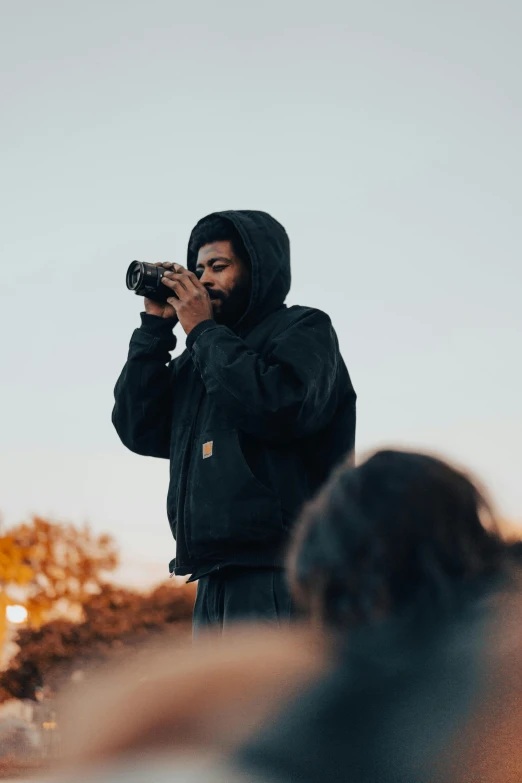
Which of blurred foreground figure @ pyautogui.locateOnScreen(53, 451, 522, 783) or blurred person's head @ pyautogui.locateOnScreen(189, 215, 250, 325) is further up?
blurred person's head @ pyautogui.locateOnScreen(189, 215, 250, 325)

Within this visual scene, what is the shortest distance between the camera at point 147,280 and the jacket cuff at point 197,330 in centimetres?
24

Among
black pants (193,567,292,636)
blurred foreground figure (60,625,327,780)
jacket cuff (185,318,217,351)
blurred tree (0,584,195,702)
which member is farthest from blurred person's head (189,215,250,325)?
blurred tree (0,584,195,702)

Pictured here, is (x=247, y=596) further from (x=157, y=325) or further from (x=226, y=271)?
(x=226, y=271)

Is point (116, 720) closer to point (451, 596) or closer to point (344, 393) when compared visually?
point (451, 596)

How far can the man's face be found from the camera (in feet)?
11.8

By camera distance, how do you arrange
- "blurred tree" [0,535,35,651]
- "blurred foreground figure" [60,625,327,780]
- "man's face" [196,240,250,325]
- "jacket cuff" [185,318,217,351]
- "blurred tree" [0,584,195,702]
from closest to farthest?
"blurred foreground figure" [60,625,327,780], "jacket cuff" [185,318,217,351], "man's face" [196,240,250,325], "blurred tree" [0,535,35,651], "blurred tree" [0,584,195,702]

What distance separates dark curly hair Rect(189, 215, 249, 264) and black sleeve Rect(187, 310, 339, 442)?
0.48m

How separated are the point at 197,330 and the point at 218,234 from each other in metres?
0.55

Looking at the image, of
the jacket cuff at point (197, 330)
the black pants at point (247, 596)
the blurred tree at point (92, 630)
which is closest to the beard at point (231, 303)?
the jacket cuff at point (197, 330)

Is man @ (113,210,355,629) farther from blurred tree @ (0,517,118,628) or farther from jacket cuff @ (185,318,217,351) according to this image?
blurred tree @ (0,517,118,628)

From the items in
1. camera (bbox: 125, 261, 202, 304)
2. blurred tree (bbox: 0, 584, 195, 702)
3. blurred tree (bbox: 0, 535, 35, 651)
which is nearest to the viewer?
camera (bbox: 125, 261, 202, 304)

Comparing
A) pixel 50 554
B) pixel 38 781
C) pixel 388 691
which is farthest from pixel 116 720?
pixel 50 554

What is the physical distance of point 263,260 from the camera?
3.51 metres

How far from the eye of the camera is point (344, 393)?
3432 mm
